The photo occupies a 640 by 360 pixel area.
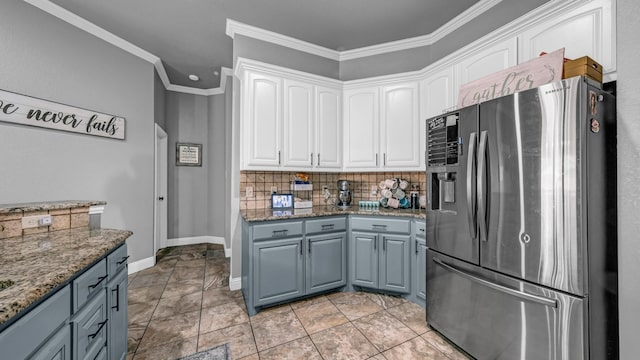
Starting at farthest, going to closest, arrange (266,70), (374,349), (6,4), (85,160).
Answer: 1. (85,160)
2. (266,70)
3. (6,4)
4. (374,349)

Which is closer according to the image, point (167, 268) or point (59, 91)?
point (59, 91)

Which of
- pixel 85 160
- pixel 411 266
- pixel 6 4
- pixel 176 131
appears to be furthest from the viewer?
pixel 176 131

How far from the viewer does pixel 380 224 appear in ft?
8.43

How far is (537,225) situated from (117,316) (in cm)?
241

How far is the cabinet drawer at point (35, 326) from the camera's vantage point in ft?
2.26

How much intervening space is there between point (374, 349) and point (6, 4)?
421cm

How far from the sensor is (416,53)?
2.99 meters

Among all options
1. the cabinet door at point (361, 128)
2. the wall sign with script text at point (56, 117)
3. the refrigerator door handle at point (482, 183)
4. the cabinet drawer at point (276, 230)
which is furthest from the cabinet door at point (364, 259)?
the wall sign with script text at point (56, 117)

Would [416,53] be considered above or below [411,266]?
above

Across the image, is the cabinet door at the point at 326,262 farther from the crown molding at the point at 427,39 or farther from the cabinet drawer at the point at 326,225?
the crown molding at the point at 427,39

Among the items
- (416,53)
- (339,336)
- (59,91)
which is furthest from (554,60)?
(59,91)

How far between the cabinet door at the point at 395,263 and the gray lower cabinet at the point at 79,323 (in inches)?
83.0

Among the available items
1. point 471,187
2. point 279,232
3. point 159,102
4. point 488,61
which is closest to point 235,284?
point 279,232

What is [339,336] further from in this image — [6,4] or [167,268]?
[6,4]
